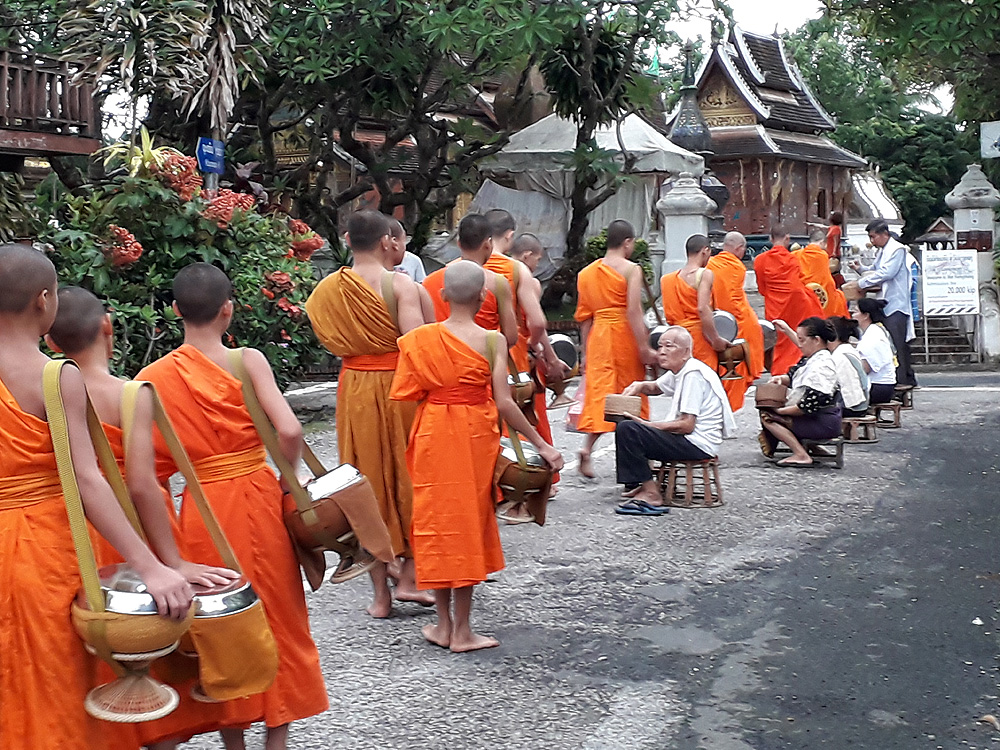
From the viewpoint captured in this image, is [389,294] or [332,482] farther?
[389,294]

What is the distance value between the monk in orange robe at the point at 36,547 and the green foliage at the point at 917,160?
136ft

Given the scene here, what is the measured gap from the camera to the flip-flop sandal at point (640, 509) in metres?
7.55

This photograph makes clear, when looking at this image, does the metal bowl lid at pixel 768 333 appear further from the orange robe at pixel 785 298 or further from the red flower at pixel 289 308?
the red flower at pixel 289 308

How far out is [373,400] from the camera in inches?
218

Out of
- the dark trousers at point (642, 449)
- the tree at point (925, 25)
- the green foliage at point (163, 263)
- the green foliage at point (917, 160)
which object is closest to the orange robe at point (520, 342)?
the dark trousers at point (642, 449)

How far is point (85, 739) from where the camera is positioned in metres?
2.80

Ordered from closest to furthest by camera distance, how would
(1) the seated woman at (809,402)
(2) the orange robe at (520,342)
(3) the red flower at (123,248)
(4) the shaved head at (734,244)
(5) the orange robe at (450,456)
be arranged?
(5) the orange robe at (450,456) < (2) the orange robe at (520,342) < (1) the seated woman at (809,402) < (3) the red flower at (123,248) < (4) the shaved head at (734,244)

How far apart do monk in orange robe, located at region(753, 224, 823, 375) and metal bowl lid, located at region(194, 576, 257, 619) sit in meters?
9.67

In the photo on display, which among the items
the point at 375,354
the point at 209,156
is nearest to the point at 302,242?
the point at 209,156

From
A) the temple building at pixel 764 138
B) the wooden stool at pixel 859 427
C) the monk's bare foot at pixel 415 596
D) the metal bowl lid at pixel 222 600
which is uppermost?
the temple building at pixel 764 138

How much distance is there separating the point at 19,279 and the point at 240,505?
108cm

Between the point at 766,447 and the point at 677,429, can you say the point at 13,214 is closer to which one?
the point at 677,429

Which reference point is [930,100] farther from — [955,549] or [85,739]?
[85,739]

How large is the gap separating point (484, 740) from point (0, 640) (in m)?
1.75
